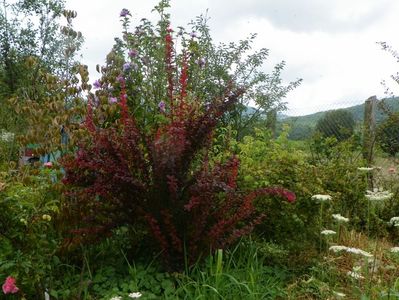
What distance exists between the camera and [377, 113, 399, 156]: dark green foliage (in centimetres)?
715

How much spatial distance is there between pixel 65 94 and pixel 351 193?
283cm

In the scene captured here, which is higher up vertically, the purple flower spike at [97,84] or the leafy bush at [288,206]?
the purple flower spike at [97,84]

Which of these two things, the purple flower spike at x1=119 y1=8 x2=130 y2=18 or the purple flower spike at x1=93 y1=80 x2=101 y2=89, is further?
the purple flower spike at x1=119 y1=8 x2=130 y2=18

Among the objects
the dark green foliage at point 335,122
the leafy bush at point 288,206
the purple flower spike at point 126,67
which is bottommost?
the leafy bush at point 288,206

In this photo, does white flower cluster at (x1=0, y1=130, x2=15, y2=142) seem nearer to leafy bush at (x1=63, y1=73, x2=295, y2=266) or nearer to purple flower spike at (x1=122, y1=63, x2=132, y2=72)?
purple flower spike at (x1=122, y1=63, x2=132, y2=72)

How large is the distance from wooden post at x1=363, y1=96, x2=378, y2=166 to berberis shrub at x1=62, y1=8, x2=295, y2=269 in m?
4.00

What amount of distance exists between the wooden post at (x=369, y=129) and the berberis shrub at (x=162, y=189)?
4005mm

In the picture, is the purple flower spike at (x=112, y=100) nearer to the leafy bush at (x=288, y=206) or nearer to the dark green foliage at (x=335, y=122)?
the leafy bush at (x=288, y=206)

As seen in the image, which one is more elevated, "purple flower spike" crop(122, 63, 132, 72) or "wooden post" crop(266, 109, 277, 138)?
"purple flower spike" crop(122, 63, 132, 72)

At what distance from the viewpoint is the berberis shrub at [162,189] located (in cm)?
315

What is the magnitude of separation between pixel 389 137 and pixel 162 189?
5.35m

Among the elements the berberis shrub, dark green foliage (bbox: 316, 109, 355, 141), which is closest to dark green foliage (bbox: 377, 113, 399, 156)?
dark green foliage (bbox: 316, 109, 355, 141)

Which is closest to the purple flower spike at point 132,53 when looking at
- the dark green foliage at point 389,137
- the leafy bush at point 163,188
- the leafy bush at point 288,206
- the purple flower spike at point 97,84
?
the purple flower spike at point 97,84

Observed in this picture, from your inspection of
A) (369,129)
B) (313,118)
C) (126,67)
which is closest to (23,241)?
(126,67)
